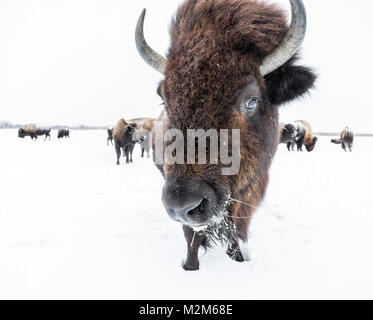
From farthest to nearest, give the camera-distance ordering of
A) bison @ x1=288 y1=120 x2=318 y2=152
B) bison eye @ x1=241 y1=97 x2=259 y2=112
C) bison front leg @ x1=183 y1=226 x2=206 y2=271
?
bison @ x1=288 y1=120 x2=318 y2=152, bison front leg @ x1=183 y1=226 x2=206 y2=271, bison eye @ x1=241 y1=97 x2=259 y2=112

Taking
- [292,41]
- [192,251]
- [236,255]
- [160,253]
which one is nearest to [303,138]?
[236,255]

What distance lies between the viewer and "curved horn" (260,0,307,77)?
2135 millimetres

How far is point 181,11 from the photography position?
2.78 meters

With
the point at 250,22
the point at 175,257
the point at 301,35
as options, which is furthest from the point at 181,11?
the point at 175,257

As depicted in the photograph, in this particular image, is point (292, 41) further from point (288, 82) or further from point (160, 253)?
point (160, 253)

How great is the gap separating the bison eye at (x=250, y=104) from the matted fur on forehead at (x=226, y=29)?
39 cm

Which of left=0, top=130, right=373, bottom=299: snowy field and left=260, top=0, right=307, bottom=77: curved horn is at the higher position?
left=260, top=0, right=307, bottom=77: curved horn

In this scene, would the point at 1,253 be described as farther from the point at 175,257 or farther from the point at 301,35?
the point at 301,35

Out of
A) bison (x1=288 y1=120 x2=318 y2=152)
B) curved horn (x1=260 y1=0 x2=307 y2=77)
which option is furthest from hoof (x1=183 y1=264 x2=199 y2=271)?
bison (x1=288 y1=120 x2=318 y2=152)

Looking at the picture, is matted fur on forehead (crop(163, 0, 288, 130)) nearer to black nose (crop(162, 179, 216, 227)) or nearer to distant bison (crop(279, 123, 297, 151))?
black nose (crop(162, 179, 216, 227))

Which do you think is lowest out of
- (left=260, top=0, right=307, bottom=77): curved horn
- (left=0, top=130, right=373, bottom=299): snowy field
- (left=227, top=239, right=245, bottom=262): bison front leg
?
(left=0, top=130, right=373, bottom=299): snowy field

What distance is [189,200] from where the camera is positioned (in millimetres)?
1789

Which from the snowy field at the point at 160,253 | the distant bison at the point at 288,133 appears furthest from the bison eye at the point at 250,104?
the distant bison at the point at 288,133

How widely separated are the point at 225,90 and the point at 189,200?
0.96 metres
